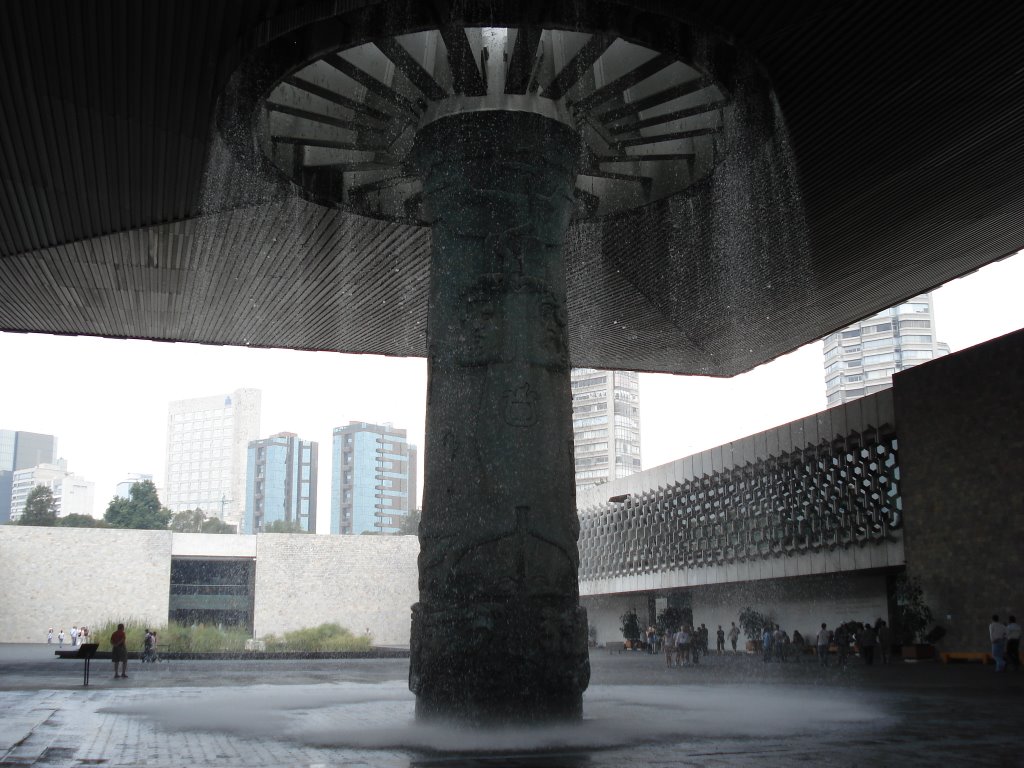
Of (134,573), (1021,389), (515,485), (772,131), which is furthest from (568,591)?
(134,573)

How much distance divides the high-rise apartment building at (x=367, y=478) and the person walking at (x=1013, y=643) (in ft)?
323

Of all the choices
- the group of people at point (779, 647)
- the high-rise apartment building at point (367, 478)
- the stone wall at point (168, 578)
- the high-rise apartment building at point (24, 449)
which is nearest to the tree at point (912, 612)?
the group of people at point (779, 647)

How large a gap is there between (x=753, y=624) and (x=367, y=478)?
89.0m

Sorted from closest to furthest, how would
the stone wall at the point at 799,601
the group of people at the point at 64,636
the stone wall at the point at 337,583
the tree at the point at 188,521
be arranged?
the stone wall at the point at 799,601, the group of people at the point at 64,636, the stone wall at the point at 337,583, the tree at the point at 188,521

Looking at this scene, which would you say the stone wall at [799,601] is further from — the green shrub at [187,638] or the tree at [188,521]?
the tree at [188,521]

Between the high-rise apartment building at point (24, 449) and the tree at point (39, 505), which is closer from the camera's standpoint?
the tree at point (39, 505)

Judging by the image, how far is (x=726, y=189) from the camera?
492 inches

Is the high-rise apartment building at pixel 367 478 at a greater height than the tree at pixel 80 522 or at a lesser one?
greater

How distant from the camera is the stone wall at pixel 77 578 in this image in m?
41.7

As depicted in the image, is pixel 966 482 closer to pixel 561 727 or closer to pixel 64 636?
pixel 561 727

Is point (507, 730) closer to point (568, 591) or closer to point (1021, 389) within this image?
point (568, 591)

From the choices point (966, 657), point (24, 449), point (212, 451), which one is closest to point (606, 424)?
point (212, 451)

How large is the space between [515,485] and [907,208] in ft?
23.8

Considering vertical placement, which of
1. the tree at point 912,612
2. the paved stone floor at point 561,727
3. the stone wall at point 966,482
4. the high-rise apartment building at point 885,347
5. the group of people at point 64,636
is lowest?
the group of people at point 64,636
